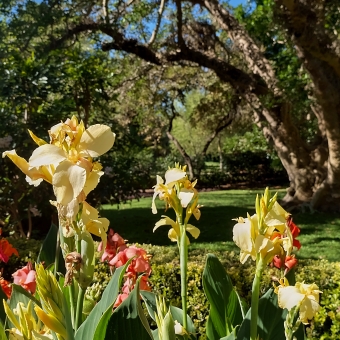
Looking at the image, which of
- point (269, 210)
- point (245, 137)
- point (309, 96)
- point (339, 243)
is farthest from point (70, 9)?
point (245, 137)

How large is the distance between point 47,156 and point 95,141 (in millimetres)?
86

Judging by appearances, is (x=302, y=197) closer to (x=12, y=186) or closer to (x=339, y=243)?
(x=339, y=243)

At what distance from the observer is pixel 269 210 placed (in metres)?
0.87

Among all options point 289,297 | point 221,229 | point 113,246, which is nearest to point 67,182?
point 289,297

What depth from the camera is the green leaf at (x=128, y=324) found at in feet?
2.83

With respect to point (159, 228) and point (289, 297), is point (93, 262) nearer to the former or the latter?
point (289, 297)

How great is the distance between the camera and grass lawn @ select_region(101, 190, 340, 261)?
6562mm

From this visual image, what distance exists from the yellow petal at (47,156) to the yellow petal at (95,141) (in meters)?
0.04

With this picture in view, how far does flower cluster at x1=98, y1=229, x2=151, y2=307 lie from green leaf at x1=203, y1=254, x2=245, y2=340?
0.21 m

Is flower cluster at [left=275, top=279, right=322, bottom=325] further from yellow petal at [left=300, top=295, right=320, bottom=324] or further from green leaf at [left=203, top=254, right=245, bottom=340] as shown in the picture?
green leaf at [left=203, top=254, right=245, bottom=340]

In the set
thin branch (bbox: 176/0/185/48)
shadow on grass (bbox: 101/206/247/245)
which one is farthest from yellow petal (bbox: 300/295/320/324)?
thin branch (bbox: 176/0/185/48)

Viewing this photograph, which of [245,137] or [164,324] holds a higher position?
[245,137]

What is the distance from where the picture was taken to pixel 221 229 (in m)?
8.21

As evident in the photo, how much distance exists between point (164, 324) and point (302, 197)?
927 cm
